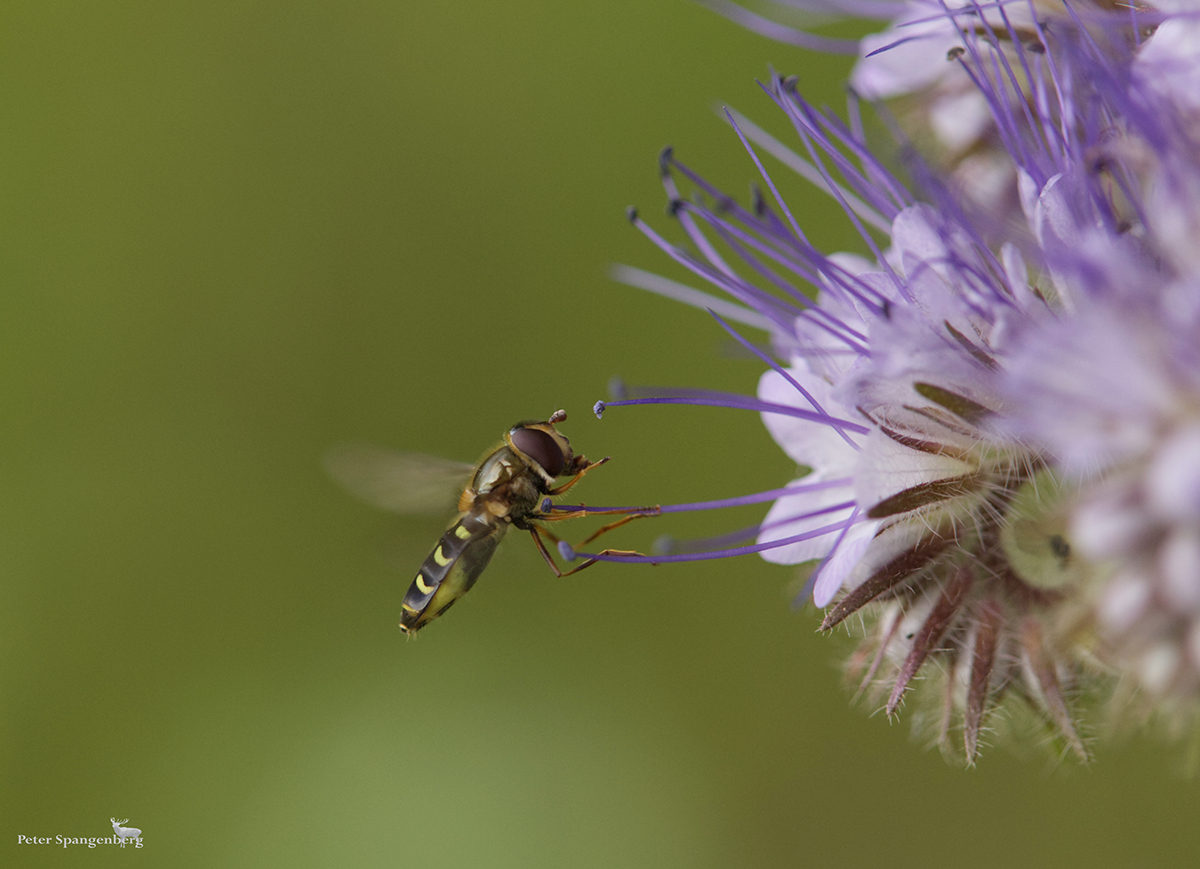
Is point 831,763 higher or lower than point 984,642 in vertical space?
higher

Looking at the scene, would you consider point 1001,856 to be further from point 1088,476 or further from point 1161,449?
point 1161,449

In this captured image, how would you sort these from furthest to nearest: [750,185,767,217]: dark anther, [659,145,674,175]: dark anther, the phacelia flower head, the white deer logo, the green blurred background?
1. the green blurred background
2. the white deer logo
3. [659,145,674,175]: dark anther
4. [750,185,767,217]: dark anther
5. the phacelia flower head

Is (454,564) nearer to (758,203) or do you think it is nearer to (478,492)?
(478,492)

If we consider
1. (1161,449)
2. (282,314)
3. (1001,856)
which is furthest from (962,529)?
(282,314)

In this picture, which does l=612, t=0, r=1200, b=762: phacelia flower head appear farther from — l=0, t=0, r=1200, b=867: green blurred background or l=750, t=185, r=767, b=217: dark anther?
l=0, t=0, r=1200, b=867: green blurred background

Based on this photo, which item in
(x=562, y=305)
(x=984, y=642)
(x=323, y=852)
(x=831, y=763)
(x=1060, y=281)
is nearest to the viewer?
(x=1060, y=281)

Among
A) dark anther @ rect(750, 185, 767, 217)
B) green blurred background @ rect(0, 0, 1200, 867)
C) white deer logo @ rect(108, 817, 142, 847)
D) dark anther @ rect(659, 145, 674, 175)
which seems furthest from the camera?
green blurred background @ rect(0, 0, 1200, 867)

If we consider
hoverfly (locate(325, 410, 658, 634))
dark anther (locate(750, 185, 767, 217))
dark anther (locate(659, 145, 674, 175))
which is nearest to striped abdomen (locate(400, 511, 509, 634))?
hoverfly (locate(325, 410, 658, 634))
